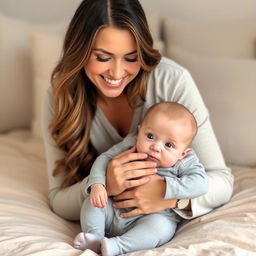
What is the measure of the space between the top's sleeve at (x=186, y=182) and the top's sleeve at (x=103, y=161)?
0.19 meters

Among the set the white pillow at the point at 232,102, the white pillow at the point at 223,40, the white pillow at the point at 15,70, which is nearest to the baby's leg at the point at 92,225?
the white pillow at the point at 232,102

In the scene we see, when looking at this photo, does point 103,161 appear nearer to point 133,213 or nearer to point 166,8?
point 133,213

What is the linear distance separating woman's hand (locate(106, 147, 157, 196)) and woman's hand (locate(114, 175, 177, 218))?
0.02 meters

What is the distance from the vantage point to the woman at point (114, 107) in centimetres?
146

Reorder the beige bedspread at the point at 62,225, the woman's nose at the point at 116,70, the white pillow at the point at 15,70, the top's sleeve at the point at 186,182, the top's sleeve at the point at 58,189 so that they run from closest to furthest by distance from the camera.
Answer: the beige bedspread at the point at 62,225, the top's sleeve at the point at 186,182, the woman's nose at the point at 116,70, the top's sleeve at the point at 58,189, the white pillow at the point at 15,70

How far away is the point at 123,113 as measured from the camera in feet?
5.76

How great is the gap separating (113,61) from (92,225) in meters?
0.50

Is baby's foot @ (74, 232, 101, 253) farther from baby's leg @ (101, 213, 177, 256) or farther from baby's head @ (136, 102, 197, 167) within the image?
baby's head @ (136, 102, 197, 167)

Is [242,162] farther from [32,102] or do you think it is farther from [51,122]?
[32,102]

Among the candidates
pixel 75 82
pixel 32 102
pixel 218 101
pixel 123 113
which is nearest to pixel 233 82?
pixel 218 101

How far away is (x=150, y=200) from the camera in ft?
4.74

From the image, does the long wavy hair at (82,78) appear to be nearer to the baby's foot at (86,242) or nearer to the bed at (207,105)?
the bed at (207,105)

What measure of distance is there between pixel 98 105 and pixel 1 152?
2.06ft

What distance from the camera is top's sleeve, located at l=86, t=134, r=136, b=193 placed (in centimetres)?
145
